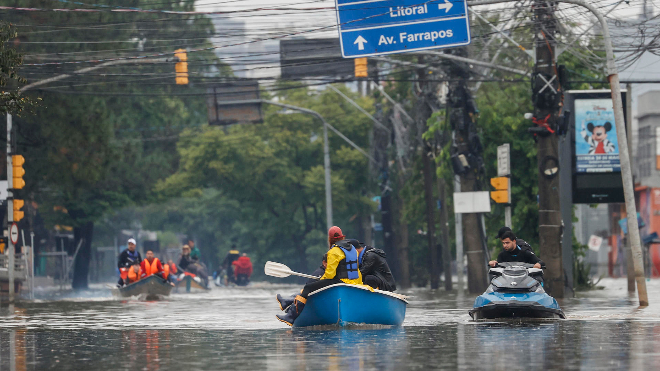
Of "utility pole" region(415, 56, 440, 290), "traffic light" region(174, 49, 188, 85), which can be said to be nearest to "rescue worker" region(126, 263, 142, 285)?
"traffic light" region(174, 49, 188, 85)

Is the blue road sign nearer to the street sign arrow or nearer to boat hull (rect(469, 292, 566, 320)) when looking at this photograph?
the street sign arrow

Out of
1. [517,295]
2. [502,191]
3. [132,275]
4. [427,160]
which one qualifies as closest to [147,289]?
[132,275]

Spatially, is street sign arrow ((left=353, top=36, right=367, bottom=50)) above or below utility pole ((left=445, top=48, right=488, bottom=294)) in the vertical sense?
above

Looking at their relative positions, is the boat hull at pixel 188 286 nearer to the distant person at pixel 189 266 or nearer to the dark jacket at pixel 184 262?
the distant person at pixel 189 266

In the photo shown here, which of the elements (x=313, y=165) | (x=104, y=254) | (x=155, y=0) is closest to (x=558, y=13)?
(x=155, y=0)

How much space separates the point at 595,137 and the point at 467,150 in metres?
4.44

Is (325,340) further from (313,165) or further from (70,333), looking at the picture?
(313,165)

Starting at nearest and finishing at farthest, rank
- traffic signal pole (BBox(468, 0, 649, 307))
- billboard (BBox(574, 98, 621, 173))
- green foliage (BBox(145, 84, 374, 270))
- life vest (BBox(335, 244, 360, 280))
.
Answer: life vest (BBox(335, 244, 360, 280)), traffic signal pole (BBox(468, 0, 649, 307)), billboard (BBox(574, 98, 621, 173)), green foliage (BBox(145, 84, 374, 270))

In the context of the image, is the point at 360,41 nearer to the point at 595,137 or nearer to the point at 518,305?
the point at 595,137

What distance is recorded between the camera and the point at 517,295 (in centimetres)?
1889

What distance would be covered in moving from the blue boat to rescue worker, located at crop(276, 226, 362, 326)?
177 millimetres

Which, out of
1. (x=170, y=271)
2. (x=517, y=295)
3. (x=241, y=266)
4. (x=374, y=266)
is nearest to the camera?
(x=517, y=295)

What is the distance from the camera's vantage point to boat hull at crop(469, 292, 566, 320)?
18.8m

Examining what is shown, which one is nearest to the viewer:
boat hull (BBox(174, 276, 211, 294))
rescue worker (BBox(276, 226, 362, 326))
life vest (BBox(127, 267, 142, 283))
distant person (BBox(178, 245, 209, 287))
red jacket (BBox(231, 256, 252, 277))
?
rescue worker (BBox(276, 226, 362, 326))
